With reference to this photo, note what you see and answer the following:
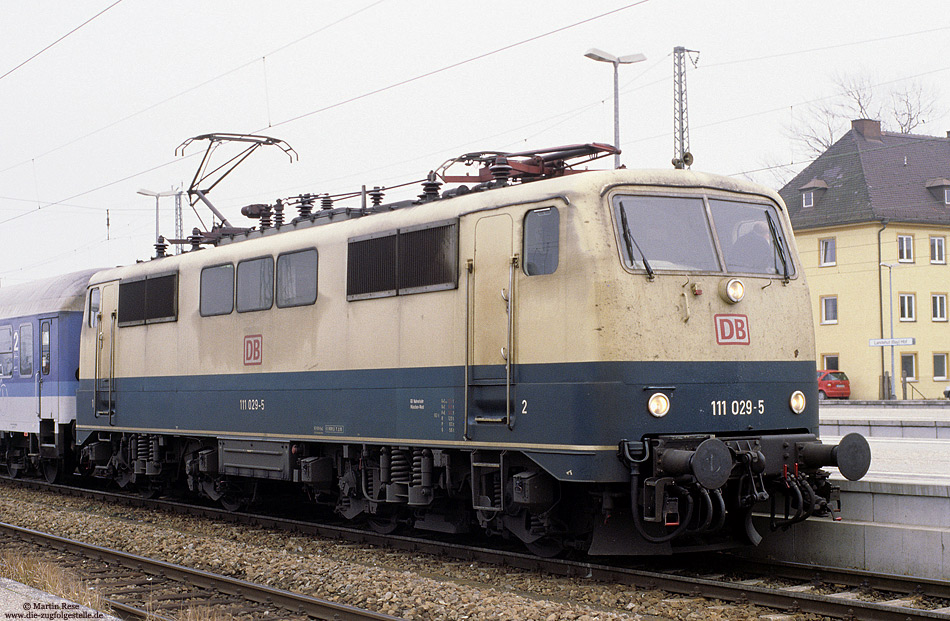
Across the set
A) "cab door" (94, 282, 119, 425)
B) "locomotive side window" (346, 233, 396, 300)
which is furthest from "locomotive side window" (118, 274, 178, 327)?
"locomotive side window" (346, 233, 396, 300)

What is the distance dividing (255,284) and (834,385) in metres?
39.5

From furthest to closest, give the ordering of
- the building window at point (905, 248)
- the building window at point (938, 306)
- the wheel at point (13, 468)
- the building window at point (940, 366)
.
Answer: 1. the building window at point (938, 306)
2. the building window at point (905, 248)
3. the building window at point (940, 366)
4. the wheel at point (13, 468)

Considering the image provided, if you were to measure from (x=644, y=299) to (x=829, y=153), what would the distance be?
4823 centimetres

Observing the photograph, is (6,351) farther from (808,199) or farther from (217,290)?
(808,199)

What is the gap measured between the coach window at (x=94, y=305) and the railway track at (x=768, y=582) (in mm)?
7552

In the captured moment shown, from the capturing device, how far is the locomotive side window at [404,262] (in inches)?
401

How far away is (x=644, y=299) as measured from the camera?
8.83m

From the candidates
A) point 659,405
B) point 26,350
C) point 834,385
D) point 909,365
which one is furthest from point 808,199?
point 659,405

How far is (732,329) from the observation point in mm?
9195

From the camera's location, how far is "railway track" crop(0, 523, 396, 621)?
8422 millimetres

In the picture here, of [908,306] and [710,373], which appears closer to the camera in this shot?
[710,373]

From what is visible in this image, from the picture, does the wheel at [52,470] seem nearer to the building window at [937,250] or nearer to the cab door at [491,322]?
the cab door at [491,322]

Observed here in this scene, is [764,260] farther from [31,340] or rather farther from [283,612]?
[31,340]

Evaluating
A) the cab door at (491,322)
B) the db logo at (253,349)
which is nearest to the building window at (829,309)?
the db logo at (253,349)
